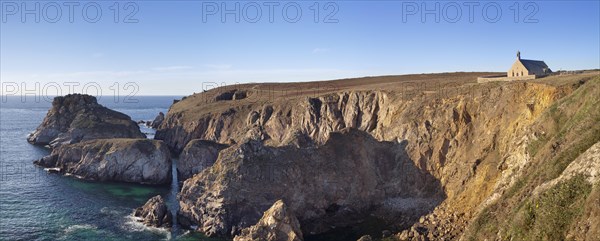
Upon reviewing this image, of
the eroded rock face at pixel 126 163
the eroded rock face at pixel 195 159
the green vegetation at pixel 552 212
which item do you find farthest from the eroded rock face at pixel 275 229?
the eroded rock face at pixel 126 163

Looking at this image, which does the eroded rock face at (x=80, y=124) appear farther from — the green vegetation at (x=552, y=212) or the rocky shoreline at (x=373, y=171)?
the green vegetation at (x=552, y=212)

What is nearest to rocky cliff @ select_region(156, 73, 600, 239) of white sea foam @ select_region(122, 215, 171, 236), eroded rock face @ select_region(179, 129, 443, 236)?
eroded rock face @ select_region(179, 129, 443, 236)

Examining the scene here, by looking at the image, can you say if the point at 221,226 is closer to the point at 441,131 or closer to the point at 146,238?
the point at 146,238

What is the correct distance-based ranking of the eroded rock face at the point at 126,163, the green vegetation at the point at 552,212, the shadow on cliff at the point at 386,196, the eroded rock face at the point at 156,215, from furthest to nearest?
the eroded rock face at the point at 126,163 → the eroded rock face at the point at 156,215 → the shadow on cliff at the point at 386,196 → the green vegetation at the point at 552,212

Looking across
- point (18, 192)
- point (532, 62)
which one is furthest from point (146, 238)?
point (532, 62)

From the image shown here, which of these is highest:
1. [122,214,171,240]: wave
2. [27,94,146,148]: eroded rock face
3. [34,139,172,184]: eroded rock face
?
[27,94,146,148]: eroded rock face

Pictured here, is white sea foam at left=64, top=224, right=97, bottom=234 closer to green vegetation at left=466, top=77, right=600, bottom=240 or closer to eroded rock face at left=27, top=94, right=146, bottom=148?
green vegetation at left=466, top=77, right=600, bottom=240
